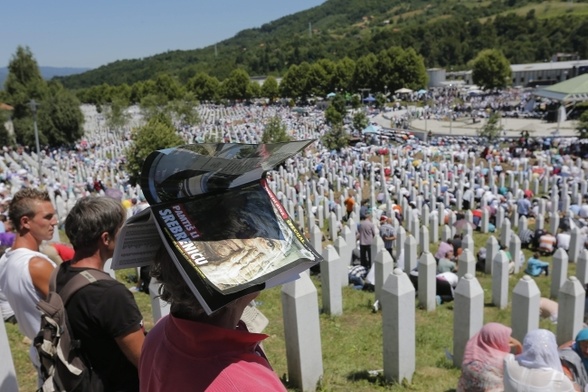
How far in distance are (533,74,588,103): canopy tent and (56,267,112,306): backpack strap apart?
48954mm

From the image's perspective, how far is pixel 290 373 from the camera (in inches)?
149

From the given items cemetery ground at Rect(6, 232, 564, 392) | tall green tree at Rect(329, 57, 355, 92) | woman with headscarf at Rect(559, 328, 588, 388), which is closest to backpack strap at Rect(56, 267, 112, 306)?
cemetery ground at Rect(6, 232, 564, 392)

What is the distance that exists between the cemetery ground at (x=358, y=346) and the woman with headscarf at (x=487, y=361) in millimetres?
736

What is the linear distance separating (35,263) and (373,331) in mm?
3780

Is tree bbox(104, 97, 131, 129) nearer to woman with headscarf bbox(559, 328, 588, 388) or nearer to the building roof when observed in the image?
woman with headscarf bbox(559, 328, 588, 388)

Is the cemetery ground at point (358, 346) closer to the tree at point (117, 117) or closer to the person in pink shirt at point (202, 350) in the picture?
the person in pink shirt at point (202, 350)

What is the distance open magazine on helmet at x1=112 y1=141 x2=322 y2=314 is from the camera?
1186mm

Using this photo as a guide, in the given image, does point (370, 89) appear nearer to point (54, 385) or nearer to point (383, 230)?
point (383, 230)

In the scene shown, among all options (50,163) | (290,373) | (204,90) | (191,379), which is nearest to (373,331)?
(290,373)

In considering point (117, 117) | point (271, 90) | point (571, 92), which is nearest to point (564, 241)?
point (571, 92)

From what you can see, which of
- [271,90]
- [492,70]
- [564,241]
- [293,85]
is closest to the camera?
[564,241]

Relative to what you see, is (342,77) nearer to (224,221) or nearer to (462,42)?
(462,42)

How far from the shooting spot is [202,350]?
1.31m

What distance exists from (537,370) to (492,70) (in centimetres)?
7940
